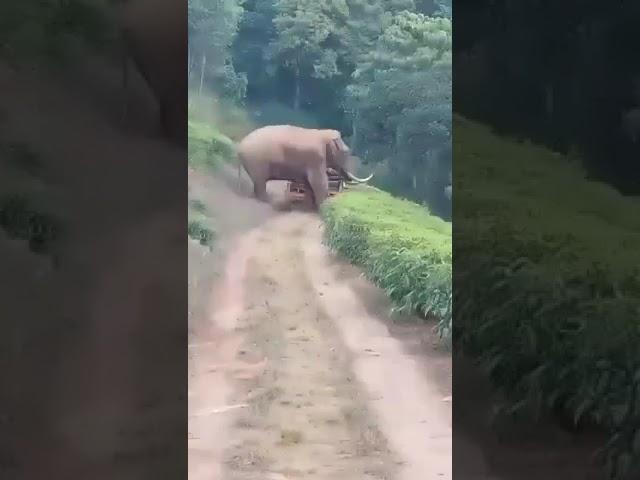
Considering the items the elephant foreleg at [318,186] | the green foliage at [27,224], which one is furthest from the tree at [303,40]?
the green foliage at [27,224]

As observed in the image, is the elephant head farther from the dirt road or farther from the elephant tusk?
the dirt road

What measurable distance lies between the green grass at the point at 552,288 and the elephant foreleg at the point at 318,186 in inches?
14.3

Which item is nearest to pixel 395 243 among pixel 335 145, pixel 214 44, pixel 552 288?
pixel 335 145

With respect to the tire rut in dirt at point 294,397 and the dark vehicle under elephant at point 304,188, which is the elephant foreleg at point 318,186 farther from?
the tire rut in dirt at point 294,397

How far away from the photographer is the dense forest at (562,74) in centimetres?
188

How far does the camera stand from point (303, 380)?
6.32ft

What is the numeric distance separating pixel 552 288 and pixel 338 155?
64cm

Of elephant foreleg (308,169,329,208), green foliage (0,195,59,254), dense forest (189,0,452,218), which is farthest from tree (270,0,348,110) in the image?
green foliage (0,195,59,254)

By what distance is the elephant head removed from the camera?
6.43 feet

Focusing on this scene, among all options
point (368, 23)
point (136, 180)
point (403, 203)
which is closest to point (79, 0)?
point (136, 180)

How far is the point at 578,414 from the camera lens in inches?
73.2

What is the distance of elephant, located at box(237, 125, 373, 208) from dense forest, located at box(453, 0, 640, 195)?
366mm

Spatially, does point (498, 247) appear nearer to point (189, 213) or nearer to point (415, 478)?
point (415, 478)

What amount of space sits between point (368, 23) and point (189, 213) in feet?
2.23
